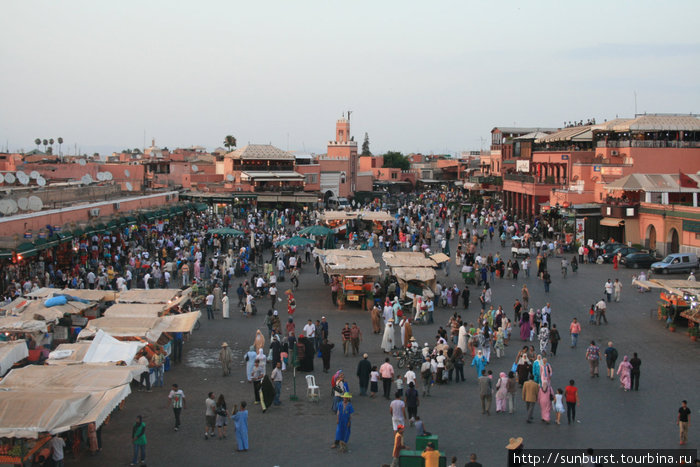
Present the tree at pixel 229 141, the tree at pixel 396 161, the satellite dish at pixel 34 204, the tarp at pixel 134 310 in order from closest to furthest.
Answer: the tarp at pixel 134 310 → the satellite dish at pixel 34 204 → the tree at pixel 229 141 → the tree at pixel 396 161

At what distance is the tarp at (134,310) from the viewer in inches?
701

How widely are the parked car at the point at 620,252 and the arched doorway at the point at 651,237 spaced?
236 cm

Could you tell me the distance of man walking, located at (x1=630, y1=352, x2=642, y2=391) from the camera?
15.3 meters

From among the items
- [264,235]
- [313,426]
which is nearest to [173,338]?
[313,426]

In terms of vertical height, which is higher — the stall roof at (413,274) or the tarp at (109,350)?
the stall roof at (413,274)

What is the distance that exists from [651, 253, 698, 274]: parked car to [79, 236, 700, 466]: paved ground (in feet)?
34.4

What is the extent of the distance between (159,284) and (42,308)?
Result: 9926 millimetres

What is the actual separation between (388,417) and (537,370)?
3.14 m

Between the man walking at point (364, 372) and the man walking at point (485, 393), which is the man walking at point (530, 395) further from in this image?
the man walking at point (364, 372)

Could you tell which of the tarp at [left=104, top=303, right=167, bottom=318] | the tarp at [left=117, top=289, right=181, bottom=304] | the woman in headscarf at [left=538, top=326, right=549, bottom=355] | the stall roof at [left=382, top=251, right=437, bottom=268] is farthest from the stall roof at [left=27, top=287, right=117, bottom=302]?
the woman in headscarf at [left=538, top=326, right=549, bottom=355]

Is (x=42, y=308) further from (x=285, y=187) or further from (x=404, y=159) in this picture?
(x=404, y=159)

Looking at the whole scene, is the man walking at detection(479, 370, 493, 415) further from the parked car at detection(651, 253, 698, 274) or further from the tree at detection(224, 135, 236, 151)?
the tree at detection(224, 135, 236, 151)

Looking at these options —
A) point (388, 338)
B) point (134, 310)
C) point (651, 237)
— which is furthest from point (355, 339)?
point (651, 237)

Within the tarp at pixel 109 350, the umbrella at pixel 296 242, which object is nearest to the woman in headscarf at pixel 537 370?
the tarp at pixel 109 350
